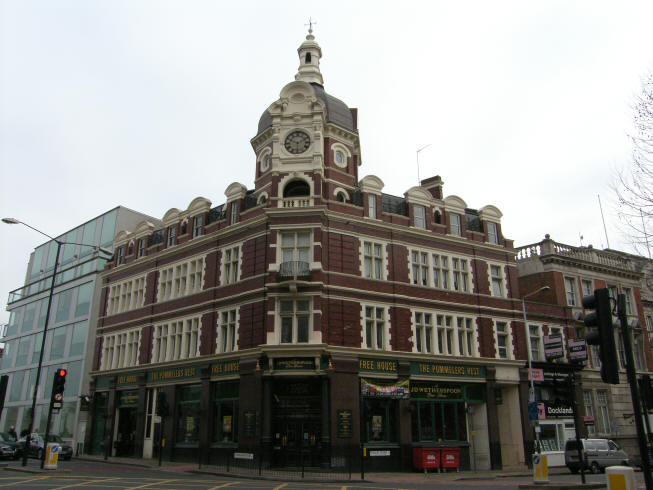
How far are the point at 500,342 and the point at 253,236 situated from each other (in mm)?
17504

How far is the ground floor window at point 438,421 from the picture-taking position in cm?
3095

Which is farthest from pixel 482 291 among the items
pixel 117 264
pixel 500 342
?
pixel 117 264

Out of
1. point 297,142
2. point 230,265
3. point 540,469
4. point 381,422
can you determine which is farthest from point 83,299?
point 540,469

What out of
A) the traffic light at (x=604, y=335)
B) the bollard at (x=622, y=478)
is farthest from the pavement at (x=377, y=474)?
the traffic light at (x=604, y=335)

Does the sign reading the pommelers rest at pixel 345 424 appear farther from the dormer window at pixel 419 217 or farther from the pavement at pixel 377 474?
the dormer window at pixel 419 217

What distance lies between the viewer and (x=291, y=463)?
27688 millimetres

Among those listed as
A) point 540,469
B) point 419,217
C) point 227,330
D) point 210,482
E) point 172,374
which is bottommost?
point 210,482

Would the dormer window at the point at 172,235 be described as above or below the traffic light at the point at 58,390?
above

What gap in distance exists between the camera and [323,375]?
28016mm

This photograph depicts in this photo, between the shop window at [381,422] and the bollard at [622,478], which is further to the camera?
the shop window at [381,422]

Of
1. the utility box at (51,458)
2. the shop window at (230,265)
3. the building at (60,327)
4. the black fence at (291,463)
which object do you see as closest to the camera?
the utility box at (51,458)

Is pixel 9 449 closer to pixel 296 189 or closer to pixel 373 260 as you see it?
pixel 296 189

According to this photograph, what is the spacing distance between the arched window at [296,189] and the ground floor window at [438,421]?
13.7 metres

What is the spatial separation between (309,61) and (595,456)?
100 feet
